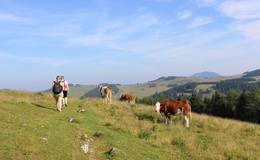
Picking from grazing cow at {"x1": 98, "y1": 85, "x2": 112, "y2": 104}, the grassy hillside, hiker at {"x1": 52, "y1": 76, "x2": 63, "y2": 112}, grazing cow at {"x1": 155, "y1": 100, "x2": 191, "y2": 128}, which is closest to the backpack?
hiker at {"x1": 52, "y1": 76, "x2": 63, "y2": 112}

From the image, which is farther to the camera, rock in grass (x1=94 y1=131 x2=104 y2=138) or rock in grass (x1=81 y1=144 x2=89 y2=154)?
rock in grass (x1=94 y1=131 x2=104 y2=138)

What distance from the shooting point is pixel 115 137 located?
1967 centimetres

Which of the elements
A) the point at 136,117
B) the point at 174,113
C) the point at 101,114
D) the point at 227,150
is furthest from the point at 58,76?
the point at 227,150

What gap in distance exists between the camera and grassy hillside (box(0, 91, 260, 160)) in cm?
1510

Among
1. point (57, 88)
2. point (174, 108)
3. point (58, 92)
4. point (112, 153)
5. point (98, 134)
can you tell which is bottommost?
point (112, 153)

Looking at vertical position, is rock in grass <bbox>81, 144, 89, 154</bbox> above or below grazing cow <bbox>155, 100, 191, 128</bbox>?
below

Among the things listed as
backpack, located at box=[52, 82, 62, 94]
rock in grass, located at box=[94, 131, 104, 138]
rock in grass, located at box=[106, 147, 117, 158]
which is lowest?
rock in grass, located at box=[106, 147, 117, 158]

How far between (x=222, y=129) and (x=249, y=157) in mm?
8154

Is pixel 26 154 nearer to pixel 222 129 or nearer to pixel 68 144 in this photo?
pixel 68 144

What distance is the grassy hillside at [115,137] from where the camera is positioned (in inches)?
595

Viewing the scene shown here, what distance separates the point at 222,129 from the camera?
26.6 m

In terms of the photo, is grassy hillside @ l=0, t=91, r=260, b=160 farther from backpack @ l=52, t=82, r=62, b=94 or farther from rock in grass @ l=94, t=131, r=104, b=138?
backpack @ l=52, t=82, r=62, b=94

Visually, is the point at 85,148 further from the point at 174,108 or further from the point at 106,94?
the point at 106,94

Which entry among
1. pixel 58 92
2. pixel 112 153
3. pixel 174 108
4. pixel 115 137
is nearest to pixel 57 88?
pixel 58 92
